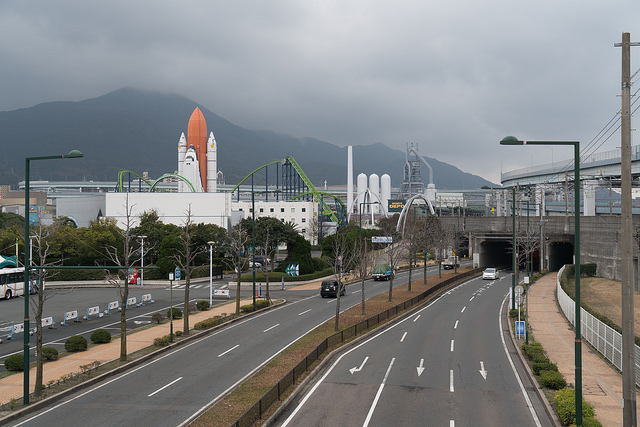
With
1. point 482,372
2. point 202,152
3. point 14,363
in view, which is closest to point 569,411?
point 482,372

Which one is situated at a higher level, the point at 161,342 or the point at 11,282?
the point at 11,282

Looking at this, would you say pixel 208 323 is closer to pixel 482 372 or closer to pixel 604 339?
pixel 482 372

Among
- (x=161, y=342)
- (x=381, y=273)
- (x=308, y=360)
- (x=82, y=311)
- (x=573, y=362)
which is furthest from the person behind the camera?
(x=381, y=273)

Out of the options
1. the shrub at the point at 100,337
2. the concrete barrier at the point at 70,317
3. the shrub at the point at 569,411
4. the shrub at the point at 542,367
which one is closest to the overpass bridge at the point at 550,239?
the shrub at the point at 542,367

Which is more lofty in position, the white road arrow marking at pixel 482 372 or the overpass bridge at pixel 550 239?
the overpass bridge at pixel 550 239

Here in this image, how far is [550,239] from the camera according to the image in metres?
77.9

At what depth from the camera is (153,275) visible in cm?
7094

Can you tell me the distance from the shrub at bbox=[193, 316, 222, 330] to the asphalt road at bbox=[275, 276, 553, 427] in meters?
11.2

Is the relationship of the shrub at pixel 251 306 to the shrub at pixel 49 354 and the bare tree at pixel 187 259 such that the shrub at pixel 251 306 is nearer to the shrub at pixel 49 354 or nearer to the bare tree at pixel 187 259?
the bare tree at pixel 187 259

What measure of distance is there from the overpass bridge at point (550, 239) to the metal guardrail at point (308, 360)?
72.8 feet

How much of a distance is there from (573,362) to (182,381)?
1822 cm

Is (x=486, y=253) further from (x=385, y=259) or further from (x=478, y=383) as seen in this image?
(x=478, y=383)

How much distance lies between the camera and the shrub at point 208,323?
118 feet

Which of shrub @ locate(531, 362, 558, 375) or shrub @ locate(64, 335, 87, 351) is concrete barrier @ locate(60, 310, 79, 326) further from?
shrub @ locate(531, 362, 558, 375)
